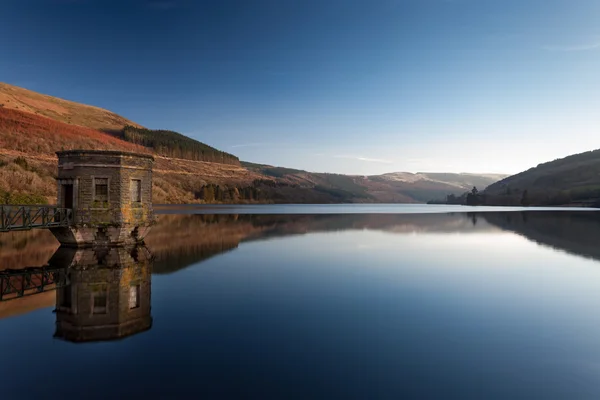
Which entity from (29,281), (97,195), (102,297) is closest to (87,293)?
(102,297)

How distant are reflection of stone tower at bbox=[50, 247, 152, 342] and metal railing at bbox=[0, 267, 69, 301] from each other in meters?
0.63

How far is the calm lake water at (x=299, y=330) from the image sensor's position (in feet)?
31.4

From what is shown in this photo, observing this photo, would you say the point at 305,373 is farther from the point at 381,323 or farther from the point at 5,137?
the point at 5,137

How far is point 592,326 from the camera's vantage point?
14.6 metres

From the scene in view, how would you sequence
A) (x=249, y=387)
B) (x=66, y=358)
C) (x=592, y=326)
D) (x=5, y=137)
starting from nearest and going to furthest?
(x=249, y=387), (x=66, y=358), (x=592, y=326), (x=5, y=137)

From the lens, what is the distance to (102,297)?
16.7 metres

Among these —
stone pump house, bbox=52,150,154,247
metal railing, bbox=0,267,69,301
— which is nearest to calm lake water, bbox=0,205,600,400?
metal railing, bbox=0,267,69,301

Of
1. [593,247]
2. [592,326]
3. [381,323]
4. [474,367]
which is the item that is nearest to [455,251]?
[593,247]

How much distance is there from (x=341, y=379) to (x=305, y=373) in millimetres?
959

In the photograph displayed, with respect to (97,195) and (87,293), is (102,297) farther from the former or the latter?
(97,195)

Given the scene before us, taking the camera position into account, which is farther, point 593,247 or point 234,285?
point 593,247

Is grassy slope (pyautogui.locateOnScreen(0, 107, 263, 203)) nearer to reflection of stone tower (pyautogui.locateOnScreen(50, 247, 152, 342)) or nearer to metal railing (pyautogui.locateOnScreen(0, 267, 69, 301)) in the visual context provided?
reflection of stone tower (pyautogui.locateOnScreen(50, 247, 152, 342))

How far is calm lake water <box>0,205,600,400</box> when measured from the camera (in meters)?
9.56

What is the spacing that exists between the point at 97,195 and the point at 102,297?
599 inches
